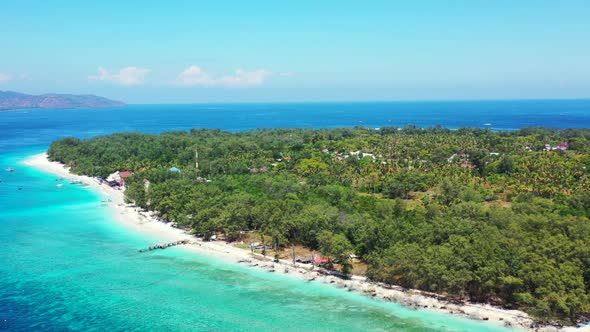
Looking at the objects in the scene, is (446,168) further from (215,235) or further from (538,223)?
(215,235)

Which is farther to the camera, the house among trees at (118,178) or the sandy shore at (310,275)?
the house among trees at (118,178)

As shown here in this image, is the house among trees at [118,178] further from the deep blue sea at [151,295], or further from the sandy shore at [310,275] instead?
the deep blue sea at [151,295]

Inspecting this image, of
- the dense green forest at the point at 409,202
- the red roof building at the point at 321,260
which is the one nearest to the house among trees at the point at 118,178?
the dense green forest at the point at 409,202

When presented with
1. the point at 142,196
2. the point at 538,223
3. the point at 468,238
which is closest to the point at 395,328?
the point at 468,238

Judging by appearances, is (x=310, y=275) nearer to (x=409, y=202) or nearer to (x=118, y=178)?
(x=409, y=202)

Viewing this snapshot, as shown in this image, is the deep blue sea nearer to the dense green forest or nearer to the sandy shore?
the sandy shore

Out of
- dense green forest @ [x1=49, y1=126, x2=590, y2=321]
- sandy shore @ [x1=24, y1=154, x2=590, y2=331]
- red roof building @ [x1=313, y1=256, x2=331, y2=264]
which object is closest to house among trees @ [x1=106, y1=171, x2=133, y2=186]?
dense green forest @ [x1=49, y1=126, x2=590, y2=321]
